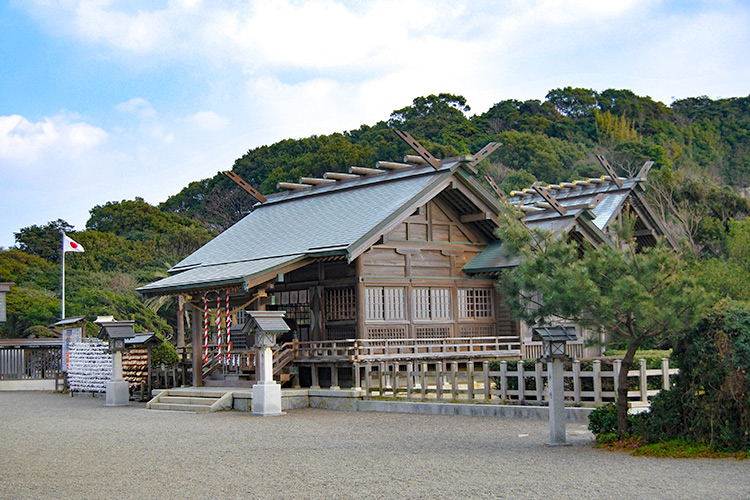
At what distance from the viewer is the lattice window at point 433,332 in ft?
81.4

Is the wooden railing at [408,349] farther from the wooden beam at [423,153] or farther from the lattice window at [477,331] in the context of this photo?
the wooden beam at [423,153]

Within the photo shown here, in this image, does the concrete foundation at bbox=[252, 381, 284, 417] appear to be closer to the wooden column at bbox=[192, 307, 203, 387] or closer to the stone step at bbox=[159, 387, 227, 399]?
the stone step at bbox=[159, 387, 227, 399]

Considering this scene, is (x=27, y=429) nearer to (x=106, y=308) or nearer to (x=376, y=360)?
(x=376, y=360)

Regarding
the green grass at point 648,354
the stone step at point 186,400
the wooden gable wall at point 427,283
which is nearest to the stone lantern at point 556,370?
the green grass at point 648,354

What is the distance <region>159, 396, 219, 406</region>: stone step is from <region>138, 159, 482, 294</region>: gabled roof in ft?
9.99

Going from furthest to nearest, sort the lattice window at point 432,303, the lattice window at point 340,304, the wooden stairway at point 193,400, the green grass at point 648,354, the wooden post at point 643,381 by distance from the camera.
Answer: the lattice window at point 432,303
the lattice window at point 340,304
the wooden stairway at point 193,400
the green grass at point 648,354
the wooden post at point 643,381

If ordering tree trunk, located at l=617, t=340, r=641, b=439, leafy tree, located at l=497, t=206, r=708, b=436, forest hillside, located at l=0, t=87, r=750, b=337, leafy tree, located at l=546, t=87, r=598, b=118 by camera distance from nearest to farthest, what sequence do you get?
leafy tree, located at l=497, t=206, r=708, b=436
tree trunk, located at l=617, t=340, r=641, b=439
forest hillside, located at l=0, t=87, r=750, b=337
leafy tree, located at l=546, t=87, r=598, b=118

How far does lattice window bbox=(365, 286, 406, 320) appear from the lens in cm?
2377

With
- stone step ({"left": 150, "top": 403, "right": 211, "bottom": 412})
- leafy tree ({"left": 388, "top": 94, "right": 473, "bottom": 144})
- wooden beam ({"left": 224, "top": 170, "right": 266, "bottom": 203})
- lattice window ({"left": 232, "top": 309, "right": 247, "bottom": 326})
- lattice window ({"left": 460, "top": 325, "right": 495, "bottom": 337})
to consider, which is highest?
leafy tree ({"left": 388, "top": 94, "right": 473, "bottom": 144})

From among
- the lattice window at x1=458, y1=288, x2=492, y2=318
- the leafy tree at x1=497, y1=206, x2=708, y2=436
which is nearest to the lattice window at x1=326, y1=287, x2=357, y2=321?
the lattice window at x1=458, y1=288, x2=492, y2=318

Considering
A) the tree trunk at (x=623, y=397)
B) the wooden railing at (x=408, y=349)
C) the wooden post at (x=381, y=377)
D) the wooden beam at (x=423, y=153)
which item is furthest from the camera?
the wooden beam at (x=423, y=153)

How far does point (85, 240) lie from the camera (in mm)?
57375

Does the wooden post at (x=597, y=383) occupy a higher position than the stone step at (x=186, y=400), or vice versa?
the wooden post at (x=597, y=383)

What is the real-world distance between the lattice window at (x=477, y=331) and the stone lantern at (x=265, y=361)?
7550 mm
